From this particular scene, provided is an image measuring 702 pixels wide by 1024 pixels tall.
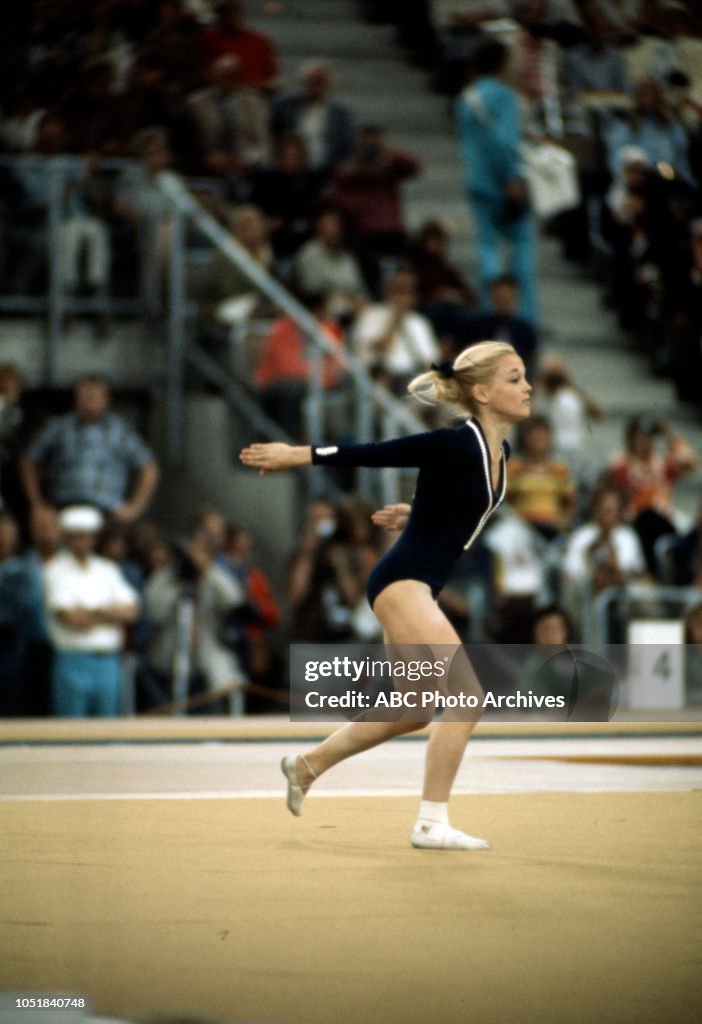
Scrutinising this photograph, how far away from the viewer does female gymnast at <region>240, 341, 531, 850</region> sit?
687 cm

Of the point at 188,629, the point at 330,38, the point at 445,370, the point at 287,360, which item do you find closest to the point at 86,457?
the point at 188,629

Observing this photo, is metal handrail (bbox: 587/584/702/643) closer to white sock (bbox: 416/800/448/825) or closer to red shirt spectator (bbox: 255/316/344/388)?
red shirt spectator (bbox: 255/316/344/388)

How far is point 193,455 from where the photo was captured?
16078 mm

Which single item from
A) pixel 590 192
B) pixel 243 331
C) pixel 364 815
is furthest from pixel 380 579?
pixel 590 192

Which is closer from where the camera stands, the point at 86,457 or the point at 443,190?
the point at 86,457

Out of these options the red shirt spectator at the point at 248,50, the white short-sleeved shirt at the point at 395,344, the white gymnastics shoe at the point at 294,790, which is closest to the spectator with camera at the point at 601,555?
the white short-sleeved shirt at the point at 395,344

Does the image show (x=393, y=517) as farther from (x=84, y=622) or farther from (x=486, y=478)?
(x=84, y=622)

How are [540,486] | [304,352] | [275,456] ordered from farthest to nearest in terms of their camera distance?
[540,486] < [304,352] < [275,456]

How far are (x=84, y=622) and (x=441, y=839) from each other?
688 centimetres

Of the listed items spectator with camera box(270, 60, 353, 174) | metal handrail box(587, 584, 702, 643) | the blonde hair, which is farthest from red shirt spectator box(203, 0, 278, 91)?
the blonde hair

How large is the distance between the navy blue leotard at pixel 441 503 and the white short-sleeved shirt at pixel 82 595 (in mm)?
6650

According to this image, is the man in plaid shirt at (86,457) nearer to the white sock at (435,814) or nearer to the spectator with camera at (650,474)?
the spectator with camera at (650,474)

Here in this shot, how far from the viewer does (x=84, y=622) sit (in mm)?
13492

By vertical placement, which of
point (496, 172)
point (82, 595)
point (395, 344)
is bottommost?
point (82, 595)
